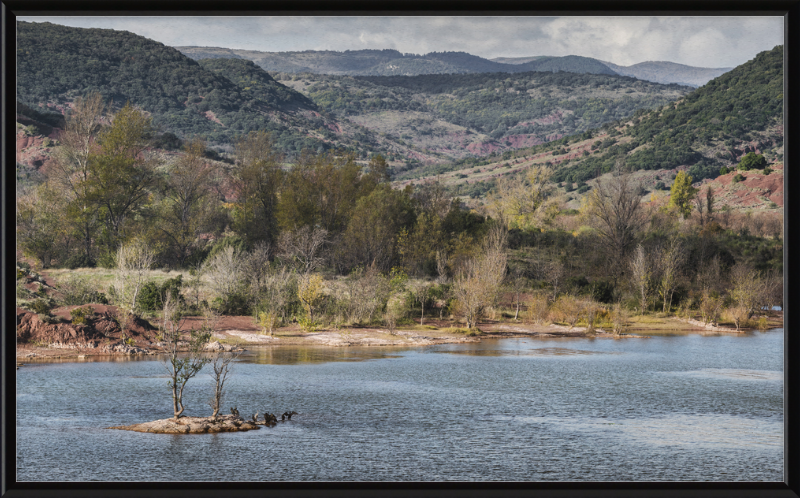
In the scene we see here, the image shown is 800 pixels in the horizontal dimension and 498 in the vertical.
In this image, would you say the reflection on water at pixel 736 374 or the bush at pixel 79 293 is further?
the bush at pixel 79 293

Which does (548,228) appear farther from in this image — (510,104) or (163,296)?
(510,104)

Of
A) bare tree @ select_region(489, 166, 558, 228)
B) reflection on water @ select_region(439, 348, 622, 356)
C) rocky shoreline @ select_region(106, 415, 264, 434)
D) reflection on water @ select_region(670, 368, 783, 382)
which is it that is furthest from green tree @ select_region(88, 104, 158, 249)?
reflection on water @ select_region(670, 368, 783, 382)

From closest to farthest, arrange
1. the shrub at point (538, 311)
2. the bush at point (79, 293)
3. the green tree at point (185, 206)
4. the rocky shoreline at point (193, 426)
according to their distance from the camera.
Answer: the rocky shoreline at point (193, 426) → the bush at point (79, 293) → the shrub at point (538, 311) → the green tree at point (185, 206)

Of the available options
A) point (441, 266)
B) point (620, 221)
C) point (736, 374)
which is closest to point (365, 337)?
point (441, 266)

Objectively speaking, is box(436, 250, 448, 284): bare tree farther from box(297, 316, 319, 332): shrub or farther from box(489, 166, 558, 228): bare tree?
box(489, 166, 558, 228): bare tree

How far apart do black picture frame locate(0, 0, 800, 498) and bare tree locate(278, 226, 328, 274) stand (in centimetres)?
2724

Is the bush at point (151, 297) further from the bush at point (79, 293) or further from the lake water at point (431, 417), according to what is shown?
the lake water at point (431, 417)

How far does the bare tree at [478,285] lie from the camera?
33.0 m

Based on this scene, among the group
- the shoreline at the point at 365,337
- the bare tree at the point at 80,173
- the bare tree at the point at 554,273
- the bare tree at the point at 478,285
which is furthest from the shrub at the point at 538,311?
the bare tree at the point at 80,173

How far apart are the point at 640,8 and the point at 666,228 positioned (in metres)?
44.7

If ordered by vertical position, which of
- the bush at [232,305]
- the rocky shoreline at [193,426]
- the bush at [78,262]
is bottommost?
the rocky shoreline at [193,426]

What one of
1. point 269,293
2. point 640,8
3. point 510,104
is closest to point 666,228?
point 269,293

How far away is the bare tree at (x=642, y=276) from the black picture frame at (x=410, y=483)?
31328 mm

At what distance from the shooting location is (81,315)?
26.3 metres
